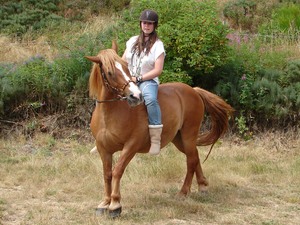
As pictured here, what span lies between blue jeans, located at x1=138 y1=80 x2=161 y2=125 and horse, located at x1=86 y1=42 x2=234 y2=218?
0.07 meters

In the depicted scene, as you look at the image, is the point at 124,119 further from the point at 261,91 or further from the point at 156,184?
the point at 261,91

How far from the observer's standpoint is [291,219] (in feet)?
20.0

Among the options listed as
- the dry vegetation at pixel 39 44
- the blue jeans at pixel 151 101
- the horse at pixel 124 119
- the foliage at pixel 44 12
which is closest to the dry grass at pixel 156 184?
the horse at pixel 124 119

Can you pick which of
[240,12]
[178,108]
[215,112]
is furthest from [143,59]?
[240,12]

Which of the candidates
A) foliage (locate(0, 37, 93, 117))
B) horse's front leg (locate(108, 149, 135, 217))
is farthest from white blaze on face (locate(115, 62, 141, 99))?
foliage (locate(0, 37, 93, 117))

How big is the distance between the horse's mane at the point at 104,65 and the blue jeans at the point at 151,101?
467 millimetres

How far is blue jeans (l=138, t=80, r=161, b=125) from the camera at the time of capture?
5980mm

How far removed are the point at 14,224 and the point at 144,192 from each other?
1.81 m

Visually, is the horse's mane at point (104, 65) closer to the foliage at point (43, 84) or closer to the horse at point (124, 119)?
the horse at point (124, 119)

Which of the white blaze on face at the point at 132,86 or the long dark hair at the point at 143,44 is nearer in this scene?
the white blaze on face at the point at 132,86

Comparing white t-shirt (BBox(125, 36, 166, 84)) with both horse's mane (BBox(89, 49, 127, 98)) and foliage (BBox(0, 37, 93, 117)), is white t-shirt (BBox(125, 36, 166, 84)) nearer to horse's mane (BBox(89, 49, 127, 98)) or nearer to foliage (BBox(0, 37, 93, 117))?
horse's mane (BBox(89, 49, 127, 98))

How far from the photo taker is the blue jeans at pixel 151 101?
5.98m

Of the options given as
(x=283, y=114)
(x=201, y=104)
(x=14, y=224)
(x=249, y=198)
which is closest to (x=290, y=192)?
(x=249, y=198)

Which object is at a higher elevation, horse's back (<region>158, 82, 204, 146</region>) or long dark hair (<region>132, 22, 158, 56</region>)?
long dark hair (<region>132, 22, 158, 56</region>)
